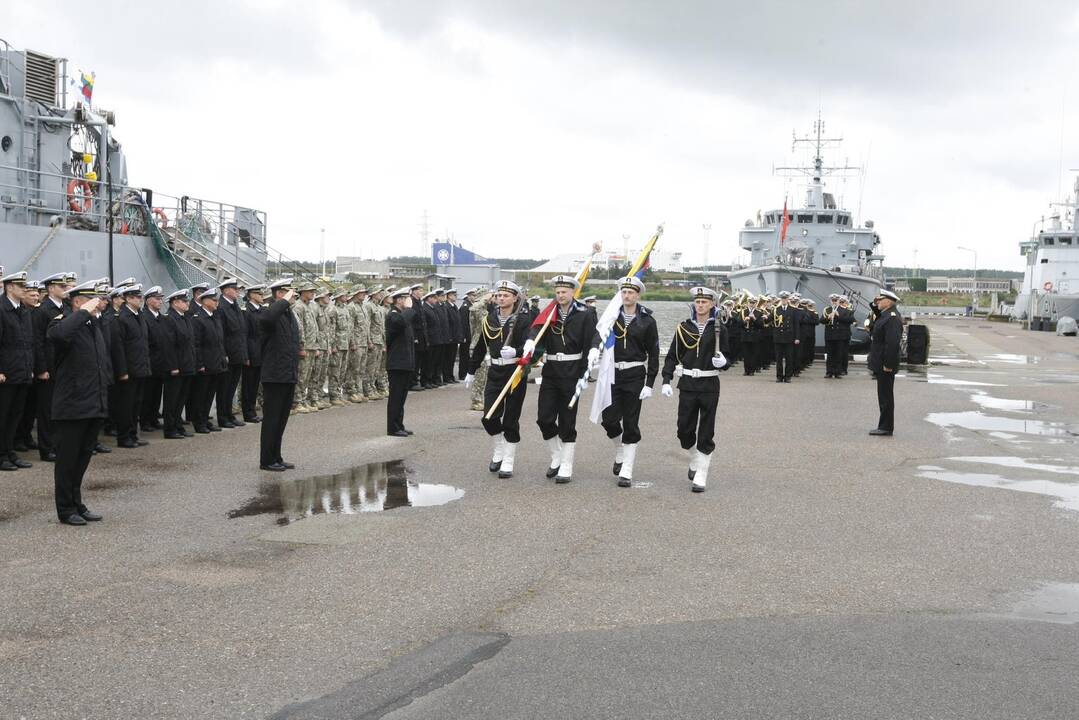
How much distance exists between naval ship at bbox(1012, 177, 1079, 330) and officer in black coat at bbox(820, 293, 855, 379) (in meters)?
38.8

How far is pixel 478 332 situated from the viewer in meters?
15.6

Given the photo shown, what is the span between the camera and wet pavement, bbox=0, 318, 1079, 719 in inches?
184

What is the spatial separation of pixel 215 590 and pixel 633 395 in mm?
5129

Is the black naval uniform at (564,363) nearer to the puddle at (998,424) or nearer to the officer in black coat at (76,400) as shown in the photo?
the officer in black coat at (76,400)

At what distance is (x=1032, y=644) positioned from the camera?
17.6 feet

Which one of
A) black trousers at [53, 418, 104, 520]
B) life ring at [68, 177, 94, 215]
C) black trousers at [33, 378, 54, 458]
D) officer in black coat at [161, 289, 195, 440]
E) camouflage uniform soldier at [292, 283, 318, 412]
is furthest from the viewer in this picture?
life ring at [68, 177, 94, 215]

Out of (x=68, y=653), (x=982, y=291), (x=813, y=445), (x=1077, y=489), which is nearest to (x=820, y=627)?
(x=68, y=653)

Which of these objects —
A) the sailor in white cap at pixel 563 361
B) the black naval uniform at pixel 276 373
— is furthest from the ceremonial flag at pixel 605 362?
the black naval uniform at pixel 276 373

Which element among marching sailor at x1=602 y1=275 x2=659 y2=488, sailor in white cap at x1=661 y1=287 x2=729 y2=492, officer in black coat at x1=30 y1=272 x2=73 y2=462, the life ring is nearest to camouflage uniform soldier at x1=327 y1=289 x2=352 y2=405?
officer in black coat at x1=30 y1=272 x2=73 y2=462

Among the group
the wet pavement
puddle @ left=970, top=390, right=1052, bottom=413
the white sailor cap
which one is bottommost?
the wet pavement

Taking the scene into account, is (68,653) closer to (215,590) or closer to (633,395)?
(215,590)

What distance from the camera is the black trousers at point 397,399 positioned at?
13047mm

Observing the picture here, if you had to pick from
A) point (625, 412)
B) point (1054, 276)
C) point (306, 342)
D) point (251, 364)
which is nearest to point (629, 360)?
point (625, 412)

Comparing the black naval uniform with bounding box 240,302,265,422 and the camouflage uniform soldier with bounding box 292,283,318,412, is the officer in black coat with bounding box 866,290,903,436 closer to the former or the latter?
the camouflage uniform soldier with bounding box 292,283,318,412
